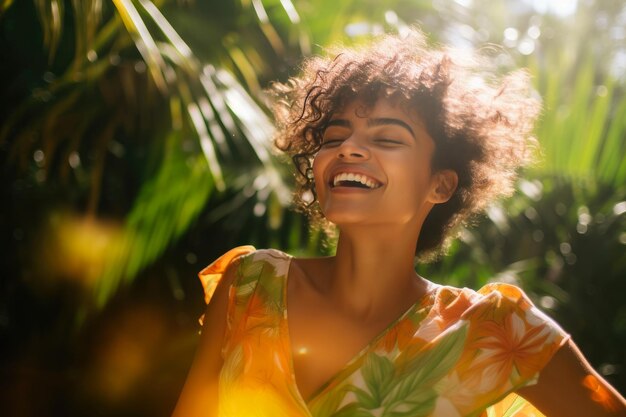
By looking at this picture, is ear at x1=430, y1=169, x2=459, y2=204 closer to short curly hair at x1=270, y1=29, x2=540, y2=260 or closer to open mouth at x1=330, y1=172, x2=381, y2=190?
Result: short curly hair at x1=270, y1=29, x2=540, y2=260

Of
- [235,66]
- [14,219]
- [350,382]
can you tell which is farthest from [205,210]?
[350,382]

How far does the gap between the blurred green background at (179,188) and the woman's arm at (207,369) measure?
0.48 m

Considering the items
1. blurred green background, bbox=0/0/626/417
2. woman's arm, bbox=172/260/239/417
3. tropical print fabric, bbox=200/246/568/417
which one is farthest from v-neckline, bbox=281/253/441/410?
blurred green background, bbox=0/0/626/417

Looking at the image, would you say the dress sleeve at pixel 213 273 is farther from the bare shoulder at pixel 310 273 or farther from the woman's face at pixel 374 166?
the woman's face at pixel 374 166

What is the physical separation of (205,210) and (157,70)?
0.63 metres

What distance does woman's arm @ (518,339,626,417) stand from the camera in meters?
1.12

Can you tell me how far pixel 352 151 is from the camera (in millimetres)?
1240

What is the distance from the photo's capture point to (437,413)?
116cm

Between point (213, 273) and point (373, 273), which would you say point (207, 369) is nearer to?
point (213, 273)

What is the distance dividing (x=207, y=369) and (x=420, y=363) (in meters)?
0.33

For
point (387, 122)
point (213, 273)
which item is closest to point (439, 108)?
point (387, 122)

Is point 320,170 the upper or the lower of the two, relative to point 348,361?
upper

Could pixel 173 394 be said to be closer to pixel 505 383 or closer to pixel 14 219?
pixel 14 219

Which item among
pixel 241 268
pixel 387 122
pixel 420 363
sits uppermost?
pixel 387 122
